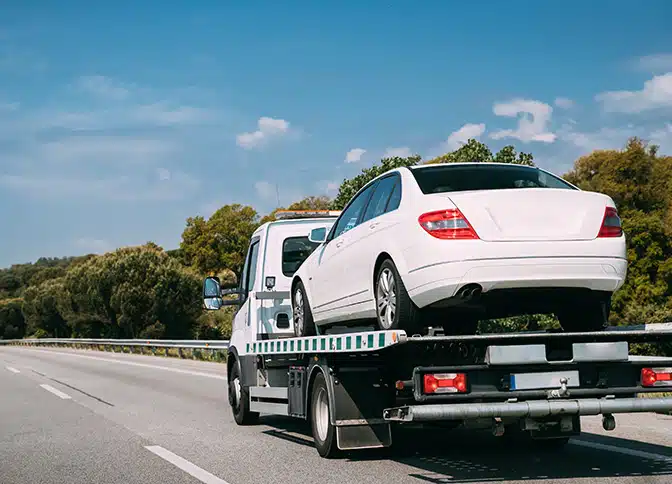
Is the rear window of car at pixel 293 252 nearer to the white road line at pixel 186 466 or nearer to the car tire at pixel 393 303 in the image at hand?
the white road line at pixel 186 466

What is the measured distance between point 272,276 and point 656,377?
5.54 metres

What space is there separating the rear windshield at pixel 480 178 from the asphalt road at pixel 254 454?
90.5 inches

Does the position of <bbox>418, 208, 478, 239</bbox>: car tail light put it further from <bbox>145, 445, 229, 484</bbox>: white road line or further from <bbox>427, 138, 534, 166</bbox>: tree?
<bbox>427, 138, 534, 166</bbox>: tree

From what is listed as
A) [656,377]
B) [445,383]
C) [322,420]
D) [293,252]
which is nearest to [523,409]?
[445,383]

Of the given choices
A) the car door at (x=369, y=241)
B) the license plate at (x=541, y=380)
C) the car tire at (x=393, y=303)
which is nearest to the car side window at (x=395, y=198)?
the car door at (x=369, y=241)

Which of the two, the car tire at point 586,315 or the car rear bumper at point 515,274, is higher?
the car rear bumper at point 515,274

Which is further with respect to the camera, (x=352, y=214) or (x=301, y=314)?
(x=301, y=314)

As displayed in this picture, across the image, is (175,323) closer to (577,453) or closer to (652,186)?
(652,186)

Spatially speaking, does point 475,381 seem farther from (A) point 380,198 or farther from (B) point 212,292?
(B) point 212,292

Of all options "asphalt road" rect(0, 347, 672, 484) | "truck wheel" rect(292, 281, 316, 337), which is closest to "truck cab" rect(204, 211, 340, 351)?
"truck wheel" rect(292, 281, 316, 337)

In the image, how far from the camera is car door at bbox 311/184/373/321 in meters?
8.62

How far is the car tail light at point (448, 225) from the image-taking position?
6759mm

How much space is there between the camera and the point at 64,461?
348 inches

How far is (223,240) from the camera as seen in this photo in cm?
9069
